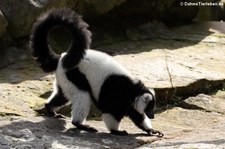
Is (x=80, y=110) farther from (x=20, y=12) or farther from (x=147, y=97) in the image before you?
(x=20, y=12)

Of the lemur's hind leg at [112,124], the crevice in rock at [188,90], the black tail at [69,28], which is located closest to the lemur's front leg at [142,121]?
the lemur's hind leg at [112,124]

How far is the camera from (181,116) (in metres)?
7.08

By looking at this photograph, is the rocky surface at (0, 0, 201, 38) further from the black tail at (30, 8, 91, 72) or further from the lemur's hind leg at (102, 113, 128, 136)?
the lemur's hind leg at (102, 113, 128, 136)

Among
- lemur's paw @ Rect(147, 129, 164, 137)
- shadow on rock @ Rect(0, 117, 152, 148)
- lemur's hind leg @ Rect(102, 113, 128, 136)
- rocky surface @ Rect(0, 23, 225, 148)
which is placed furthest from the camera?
lemur's paw @ Rect(147, 129, 164, 137)

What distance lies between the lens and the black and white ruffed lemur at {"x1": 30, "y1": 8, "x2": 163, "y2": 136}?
19.0 feet

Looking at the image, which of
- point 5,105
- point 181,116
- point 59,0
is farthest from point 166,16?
point 5,105

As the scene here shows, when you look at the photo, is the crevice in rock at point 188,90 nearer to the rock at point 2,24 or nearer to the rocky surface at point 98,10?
the rocky surface at point 98,10

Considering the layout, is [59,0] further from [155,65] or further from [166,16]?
[166,16]

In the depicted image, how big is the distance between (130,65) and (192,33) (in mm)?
2804

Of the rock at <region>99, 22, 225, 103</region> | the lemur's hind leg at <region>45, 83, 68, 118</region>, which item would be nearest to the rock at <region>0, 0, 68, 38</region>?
the rock at <region>99, 22, 225, 103</region>

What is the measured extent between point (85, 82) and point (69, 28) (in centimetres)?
62

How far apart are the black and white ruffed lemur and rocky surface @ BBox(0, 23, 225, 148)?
7.7 inches

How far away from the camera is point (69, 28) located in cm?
591

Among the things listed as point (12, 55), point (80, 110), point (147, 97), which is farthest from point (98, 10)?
point (80, 110)
